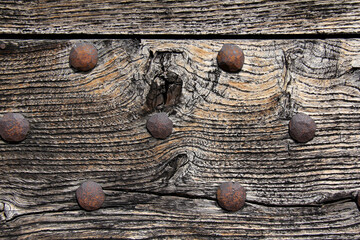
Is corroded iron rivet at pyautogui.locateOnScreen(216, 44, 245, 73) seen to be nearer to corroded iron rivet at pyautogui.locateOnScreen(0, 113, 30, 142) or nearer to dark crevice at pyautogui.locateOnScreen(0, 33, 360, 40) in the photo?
dark crevice at pyautogui.locateOnScreen(0, 33, 360, 40)

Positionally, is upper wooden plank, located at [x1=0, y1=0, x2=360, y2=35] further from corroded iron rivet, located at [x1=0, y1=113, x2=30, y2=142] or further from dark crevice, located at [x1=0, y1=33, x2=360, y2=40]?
corroded iron rivet, located at [x1=0, y1=113, x2=30, y2=142]

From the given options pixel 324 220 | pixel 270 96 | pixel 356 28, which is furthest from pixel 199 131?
pixel 356 28

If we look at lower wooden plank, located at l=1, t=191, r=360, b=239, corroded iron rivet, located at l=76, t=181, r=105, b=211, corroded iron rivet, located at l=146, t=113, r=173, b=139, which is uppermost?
corroded iron rivet, located at l=146, t=113, r=173, b=139

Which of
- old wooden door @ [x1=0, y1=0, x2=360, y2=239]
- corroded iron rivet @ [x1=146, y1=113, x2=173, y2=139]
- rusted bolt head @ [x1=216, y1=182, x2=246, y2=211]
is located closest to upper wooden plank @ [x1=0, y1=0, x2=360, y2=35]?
old wooden door @ [x1=0, y1=0, x2=360, y2=239]

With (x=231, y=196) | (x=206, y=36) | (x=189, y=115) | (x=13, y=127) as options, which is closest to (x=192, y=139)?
(x=189, y=115)

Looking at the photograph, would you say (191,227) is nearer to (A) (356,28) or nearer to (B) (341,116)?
(B) (341,116)

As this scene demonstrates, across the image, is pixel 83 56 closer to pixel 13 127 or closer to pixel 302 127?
pixel 13 127

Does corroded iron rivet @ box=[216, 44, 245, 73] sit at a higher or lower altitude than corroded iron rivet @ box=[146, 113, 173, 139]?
higher
